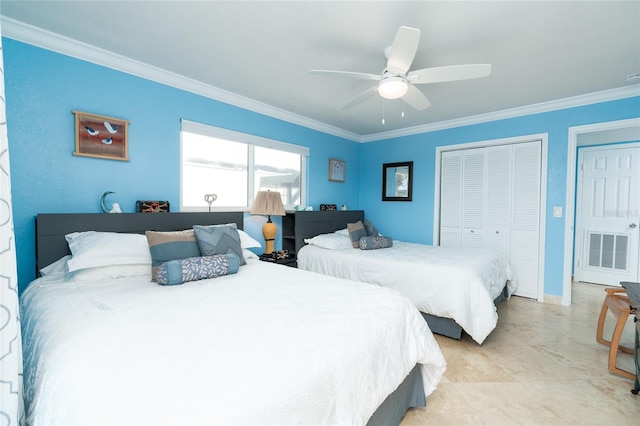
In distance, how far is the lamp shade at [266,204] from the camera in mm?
3213

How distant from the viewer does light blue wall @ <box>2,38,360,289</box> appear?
2059 millimetres

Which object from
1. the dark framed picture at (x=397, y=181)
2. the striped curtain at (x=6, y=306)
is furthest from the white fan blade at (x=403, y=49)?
the dark framed picture at (x=397, y=181)

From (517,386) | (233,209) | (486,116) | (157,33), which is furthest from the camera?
(486,116)

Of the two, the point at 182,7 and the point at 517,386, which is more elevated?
the point at 182,7

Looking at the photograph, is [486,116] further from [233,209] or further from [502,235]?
[233,209]

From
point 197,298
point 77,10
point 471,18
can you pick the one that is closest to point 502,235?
point 471,18

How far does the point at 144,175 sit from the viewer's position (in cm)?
265

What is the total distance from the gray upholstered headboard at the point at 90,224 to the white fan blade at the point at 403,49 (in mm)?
2159

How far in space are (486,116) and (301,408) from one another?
4278mm

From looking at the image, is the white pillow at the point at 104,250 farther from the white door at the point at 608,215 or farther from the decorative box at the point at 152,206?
the white door at the point at 608,215

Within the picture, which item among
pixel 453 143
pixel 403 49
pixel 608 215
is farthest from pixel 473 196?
pixel 403 49

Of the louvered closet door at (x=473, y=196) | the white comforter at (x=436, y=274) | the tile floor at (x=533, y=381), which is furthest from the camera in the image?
the louvered closet door at (x=473, y=196)

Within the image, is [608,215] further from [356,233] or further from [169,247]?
[169,247]

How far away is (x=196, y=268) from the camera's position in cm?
190
